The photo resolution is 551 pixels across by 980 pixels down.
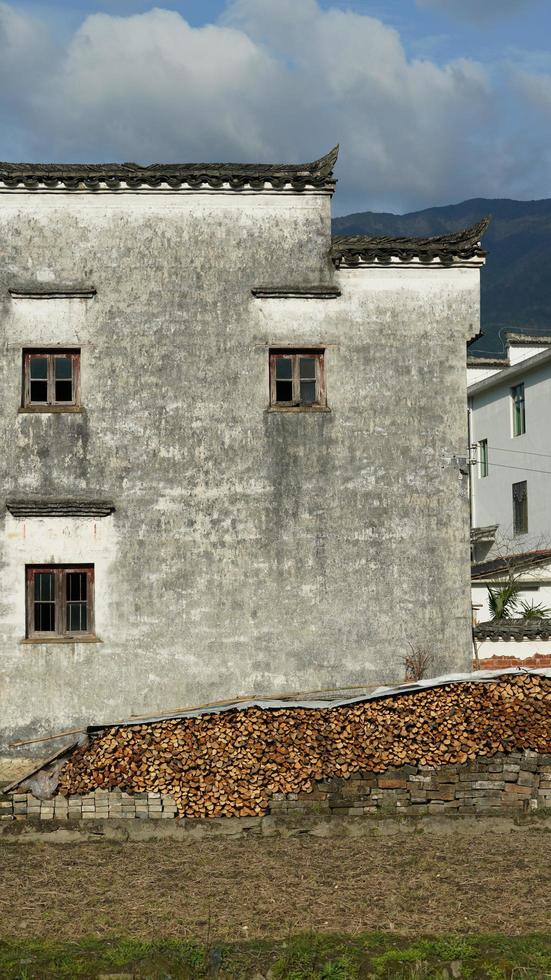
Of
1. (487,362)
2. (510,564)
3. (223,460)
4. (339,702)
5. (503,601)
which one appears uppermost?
(487,362)

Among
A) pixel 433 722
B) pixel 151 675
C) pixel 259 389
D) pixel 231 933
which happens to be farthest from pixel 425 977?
pixel 259 389

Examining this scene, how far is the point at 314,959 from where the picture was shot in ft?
26.4

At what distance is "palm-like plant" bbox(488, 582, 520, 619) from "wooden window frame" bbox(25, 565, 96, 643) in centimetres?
888

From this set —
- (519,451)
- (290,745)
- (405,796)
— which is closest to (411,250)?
(290,745)

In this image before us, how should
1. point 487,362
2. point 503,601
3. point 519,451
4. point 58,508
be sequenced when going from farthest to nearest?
point 487,362
point 519,451
point 503,601
point 58,508

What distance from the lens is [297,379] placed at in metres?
16.4

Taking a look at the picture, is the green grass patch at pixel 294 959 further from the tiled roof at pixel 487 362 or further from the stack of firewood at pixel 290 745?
the tiled roof at pixel 487 362

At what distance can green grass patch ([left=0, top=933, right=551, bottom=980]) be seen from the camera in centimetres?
789

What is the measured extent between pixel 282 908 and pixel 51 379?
9336mm

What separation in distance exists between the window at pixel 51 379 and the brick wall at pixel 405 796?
616 centimetres

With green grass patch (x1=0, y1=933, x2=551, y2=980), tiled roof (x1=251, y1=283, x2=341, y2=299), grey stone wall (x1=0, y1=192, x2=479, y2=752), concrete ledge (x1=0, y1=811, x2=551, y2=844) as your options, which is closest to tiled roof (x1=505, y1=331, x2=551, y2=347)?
grey stone wall (x1=0, y1=192, x2=479, y2=752)

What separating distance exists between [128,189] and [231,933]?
1131cm

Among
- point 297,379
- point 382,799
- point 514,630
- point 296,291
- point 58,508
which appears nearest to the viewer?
point 382,799

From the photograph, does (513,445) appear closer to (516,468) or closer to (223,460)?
(516,468)
